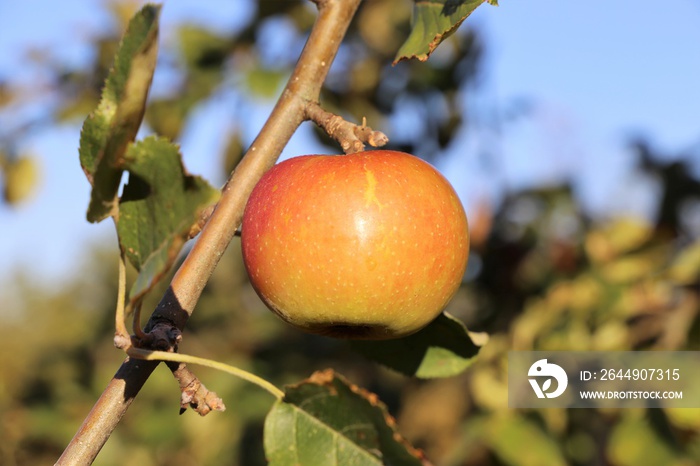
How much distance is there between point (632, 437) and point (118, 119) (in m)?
1.34

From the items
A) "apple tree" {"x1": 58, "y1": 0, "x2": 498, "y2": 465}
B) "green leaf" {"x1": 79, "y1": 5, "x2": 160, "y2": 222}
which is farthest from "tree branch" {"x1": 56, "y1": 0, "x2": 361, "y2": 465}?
"green leaf" {"x1": 79, "y1": 5, "x2": 160, "y2": 222}

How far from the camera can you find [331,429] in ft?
2.61

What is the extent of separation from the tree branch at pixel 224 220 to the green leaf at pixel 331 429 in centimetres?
18

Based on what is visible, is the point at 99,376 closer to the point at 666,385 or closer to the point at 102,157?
the point at 666,385

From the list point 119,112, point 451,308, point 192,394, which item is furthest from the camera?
point 451,308

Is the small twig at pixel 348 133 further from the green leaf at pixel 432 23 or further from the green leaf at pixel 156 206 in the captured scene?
the green leaf at pixel 156 206

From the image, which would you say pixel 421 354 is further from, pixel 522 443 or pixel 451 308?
pixel 451 308

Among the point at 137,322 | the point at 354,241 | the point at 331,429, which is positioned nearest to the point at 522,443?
the point at 331,429

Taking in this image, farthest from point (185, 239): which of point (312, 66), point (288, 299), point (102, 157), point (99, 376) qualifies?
point (99, 376)

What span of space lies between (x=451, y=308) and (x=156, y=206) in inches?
94.0

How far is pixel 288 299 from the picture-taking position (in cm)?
74

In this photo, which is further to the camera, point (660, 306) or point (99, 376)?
point (99, 376)

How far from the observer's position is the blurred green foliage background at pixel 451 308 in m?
1.79

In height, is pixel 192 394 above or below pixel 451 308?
above
